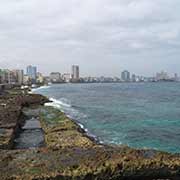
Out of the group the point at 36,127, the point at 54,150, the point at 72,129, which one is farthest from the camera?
the point at 36,127

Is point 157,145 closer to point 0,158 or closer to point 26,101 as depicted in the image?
point 0,158

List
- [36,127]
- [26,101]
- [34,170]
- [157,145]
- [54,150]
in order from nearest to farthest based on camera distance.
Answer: [34,170] < [54,150] < [157,145] < [36,127] < [26,101]

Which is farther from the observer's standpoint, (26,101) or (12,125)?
(26,101)

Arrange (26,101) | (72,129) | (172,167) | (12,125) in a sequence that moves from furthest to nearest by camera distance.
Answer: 1. (26,101)
2. (12,125)
3. (72,129)
4. (172,167)

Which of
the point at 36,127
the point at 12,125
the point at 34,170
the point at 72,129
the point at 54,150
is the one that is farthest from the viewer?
the point at 36,127

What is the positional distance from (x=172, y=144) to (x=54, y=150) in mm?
20197

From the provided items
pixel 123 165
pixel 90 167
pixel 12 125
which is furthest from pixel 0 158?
pixel 12 125

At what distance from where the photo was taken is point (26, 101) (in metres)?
75.9

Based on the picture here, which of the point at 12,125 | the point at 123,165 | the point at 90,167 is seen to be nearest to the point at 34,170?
the point at 90,167

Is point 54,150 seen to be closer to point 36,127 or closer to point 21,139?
point 21,139

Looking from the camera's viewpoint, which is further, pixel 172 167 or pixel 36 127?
pixel 36 127

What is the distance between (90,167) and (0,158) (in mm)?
3184

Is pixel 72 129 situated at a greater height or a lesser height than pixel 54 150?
lesser

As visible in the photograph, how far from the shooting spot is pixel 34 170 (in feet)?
35.3
